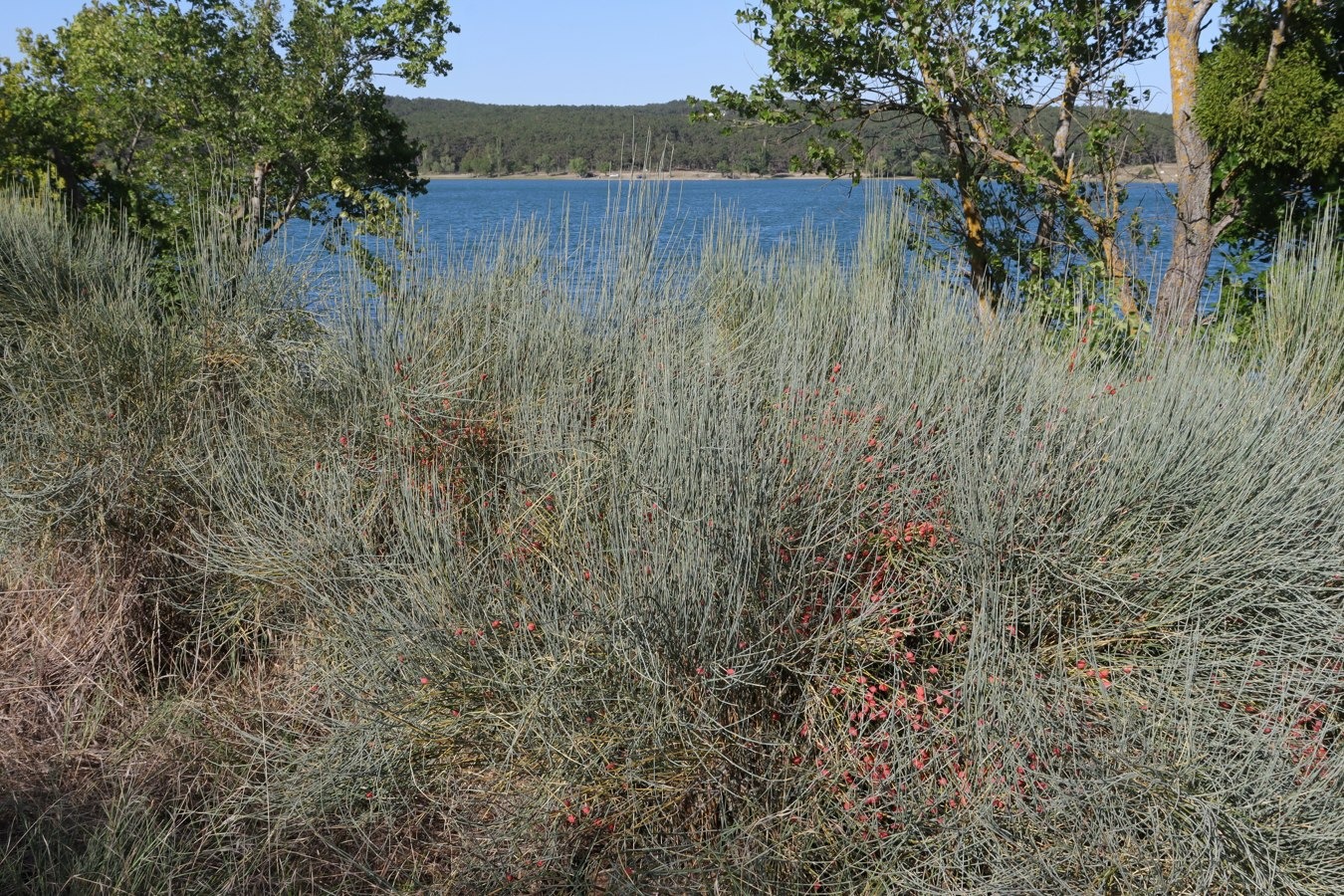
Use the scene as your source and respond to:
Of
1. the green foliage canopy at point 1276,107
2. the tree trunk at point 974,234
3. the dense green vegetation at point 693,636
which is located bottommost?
the dense green vegetation at point 693,636

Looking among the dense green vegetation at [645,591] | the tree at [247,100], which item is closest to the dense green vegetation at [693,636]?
the dense green vegetation at [645,591]

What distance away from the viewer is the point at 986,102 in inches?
252

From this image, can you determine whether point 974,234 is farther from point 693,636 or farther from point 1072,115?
point 693,636

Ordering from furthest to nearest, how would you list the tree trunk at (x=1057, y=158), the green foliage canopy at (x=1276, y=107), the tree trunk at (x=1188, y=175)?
the tree trunk at (x=1057, y=158) → the tree trunk at (x=1188, y=175) → the green foliage canopy at (x=1276, y=107)

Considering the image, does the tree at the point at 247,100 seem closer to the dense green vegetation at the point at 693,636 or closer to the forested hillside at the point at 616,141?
the forested hillside at the point at 616,141

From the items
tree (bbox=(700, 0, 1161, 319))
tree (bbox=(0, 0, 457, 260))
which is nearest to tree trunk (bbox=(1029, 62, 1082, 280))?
tree (bbox=(700, 0, 1161, 319))

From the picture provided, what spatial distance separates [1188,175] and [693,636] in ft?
15.5

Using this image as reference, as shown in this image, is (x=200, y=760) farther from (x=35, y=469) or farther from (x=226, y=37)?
(x=226, y=37)

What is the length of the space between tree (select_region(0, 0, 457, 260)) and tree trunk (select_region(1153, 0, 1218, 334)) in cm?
617

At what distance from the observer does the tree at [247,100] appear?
348 inches

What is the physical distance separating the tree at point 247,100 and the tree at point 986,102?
12.4ft

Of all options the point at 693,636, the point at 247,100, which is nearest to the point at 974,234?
the point at 693,636

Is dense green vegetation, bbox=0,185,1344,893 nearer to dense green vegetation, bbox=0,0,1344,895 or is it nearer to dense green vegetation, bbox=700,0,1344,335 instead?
dense green vegetation, bbox=0,0,1344,895

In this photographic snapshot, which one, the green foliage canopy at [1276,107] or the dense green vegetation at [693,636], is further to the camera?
the green foliage canopy at [1276,107]
